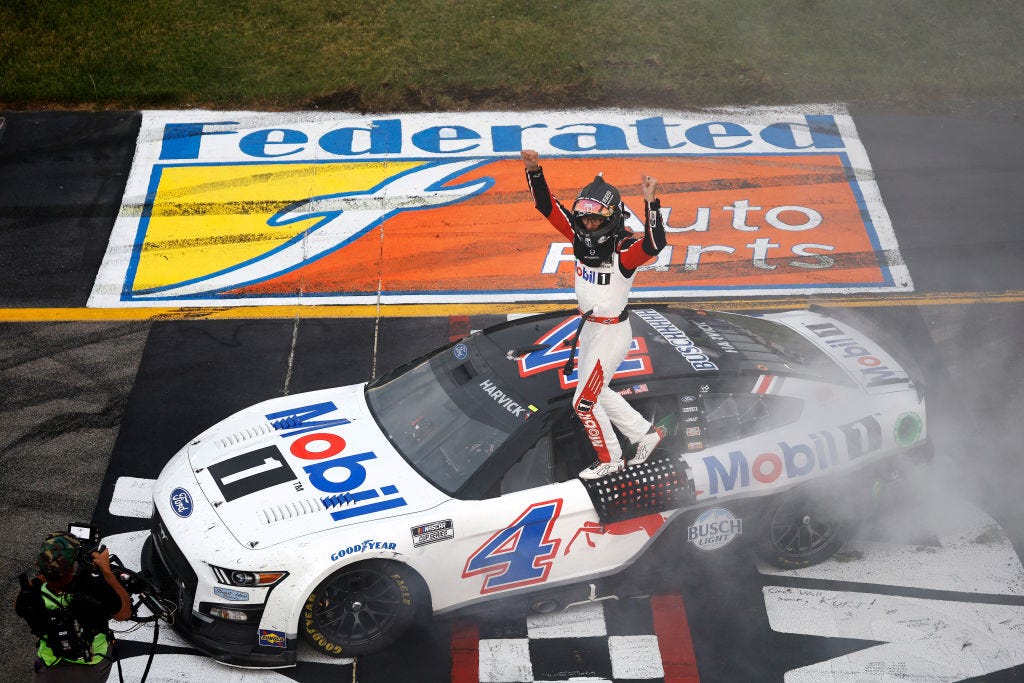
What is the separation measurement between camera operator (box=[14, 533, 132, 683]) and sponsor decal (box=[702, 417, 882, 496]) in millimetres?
3317

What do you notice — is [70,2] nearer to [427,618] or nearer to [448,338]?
[448,338]

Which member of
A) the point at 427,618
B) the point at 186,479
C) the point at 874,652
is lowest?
the point at 874,652

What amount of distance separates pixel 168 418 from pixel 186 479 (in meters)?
1.97

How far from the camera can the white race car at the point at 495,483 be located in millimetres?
5629

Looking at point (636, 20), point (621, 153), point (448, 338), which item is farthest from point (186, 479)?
point (636, 20)

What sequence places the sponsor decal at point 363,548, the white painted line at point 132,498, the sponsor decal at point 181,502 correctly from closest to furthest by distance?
the sponsor decal at point 363,548
the sponsor decal at point 181,502
the white painted line at point 132,498

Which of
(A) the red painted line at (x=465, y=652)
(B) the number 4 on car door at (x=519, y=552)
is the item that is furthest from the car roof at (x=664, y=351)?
(A) the red painted line at (x=465, y=652)

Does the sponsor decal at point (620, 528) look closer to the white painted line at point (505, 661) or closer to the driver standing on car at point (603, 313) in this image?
the driver standing on car at point (603, 313)

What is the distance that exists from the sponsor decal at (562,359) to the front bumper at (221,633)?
2.07 meters

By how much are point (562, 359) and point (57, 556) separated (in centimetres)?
297

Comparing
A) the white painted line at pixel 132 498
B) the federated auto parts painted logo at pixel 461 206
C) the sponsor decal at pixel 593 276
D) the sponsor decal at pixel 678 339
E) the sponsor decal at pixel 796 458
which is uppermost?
the sponsor decal at pixel 593 276

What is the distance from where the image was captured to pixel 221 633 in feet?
18.6

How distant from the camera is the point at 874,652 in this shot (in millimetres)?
6129

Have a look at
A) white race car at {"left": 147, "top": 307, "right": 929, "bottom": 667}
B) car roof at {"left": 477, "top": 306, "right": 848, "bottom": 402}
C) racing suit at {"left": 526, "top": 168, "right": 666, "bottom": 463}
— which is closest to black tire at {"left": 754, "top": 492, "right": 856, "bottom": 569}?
white race car at {"left": 147, "top": 307, "right": 929, "bottom": 667}
